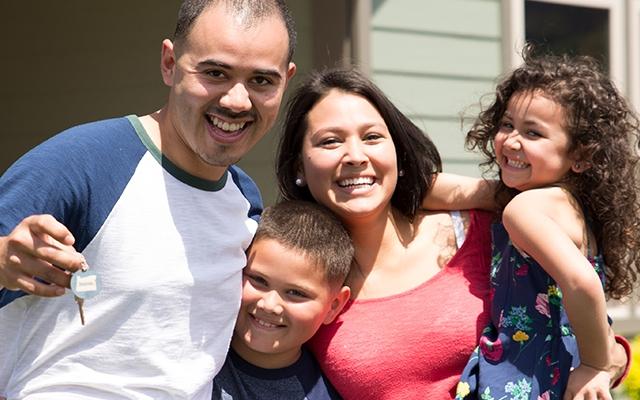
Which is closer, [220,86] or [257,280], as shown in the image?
[220,86]

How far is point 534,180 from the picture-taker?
2.43m

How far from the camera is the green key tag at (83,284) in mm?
1641

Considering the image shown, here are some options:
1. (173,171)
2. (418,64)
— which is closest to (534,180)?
(173,171)

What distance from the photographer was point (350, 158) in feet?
8.02

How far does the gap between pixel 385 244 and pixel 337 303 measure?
0.81 ft

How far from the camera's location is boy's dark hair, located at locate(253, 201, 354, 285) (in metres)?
2.40

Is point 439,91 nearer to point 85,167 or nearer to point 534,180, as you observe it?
point 534,180

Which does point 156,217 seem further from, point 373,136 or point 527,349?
point 527,349

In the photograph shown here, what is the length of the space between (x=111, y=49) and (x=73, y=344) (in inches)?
179

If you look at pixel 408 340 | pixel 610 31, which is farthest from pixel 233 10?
pixel 610 31

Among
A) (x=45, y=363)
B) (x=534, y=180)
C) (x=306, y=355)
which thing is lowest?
(x=306, y=355)

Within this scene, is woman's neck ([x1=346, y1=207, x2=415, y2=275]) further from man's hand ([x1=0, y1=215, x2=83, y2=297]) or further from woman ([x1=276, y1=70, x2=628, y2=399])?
man's hand ([x1=0, y1=215, x2=83, y2=297])

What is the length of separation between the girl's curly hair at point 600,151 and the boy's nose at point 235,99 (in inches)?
33.1

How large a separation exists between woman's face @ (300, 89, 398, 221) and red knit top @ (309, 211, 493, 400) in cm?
26
